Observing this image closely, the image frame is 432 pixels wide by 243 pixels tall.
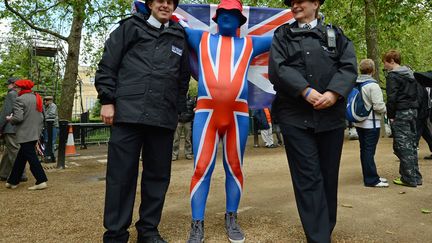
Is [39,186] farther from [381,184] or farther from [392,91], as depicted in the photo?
[392,91]

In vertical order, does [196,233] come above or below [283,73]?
below

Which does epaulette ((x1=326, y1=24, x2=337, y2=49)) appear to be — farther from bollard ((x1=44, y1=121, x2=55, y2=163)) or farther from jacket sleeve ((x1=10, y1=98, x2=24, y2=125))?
bollard ((x1=44, y1=121, x2=55, y2=163))

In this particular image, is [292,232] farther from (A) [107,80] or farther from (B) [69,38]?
(B) [69,38]

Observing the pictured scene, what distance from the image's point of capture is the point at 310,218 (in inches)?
115

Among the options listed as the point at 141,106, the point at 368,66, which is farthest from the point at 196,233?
the point at 368,66

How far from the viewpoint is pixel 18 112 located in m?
6.20

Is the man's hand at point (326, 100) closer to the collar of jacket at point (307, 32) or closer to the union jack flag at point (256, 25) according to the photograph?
the collar of jacket at point (307, 32)

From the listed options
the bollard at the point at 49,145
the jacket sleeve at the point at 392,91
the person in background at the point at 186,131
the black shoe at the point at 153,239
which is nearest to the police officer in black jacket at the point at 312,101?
the black shoe at the point at 153,239

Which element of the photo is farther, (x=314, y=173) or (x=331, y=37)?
(x=331, y=37)

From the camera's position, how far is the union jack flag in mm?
4039

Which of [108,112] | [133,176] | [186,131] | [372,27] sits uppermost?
[372,27]

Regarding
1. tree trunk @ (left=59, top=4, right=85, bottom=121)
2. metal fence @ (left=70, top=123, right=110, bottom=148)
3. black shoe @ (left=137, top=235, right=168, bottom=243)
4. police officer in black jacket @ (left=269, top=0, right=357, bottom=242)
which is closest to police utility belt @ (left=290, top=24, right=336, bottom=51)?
police officer in black jacket @ (left=269, top=0, right=357, bottom=242)

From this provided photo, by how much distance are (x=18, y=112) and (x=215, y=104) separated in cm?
429

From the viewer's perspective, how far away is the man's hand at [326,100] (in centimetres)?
283
